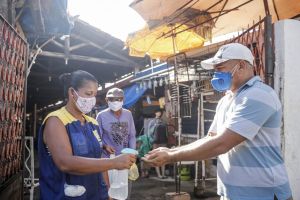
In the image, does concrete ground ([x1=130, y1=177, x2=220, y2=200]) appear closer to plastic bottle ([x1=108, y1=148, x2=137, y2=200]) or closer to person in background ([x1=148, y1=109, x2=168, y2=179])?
person in background ([x1=148, y1=109, x2=168, y2=179])

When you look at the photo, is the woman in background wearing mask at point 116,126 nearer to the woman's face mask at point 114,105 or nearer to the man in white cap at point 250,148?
the woman's face mask at point 114,105

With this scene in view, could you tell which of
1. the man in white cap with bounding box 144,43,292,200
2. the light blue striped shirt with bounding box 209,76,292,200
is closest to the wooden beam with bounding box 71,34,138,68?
the man in white cap with bounding box 144,43,292,200

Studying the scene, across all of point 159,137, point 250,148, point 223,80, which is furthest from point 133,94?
point 250,148

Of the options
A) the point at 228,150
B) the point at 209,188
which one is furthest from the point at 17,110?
the point at 209,188

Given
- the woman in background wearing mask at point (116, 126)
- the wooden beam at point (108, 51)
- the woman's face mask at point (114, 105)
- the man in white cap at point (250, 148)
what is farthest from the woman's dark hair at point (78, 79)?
the wooden beam at point (108, 51)

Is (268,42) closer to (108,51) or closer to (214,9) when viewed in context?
(214,9)

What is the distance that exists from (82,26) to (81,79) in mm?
7998

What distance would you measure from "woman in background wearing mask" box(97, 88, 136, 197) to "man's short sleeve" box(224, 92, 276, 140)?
3.27 metres

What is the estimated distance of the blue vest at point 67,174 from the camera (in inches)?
97.0

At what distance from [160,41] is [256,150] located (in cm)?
442

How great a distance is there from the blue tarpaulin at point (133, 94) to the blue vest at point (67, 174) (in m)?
9.00

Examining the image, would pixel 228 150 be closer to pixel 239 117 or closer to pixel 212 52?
pixel 239 117

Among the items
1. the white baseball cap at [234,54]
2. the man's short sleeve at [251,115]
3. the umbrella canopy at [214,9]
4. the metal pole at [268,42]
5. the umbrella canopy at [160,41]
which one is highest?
the umbrella canopy at [214,9]

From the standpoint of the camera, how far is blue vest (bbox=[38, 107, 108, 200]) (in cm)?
246
